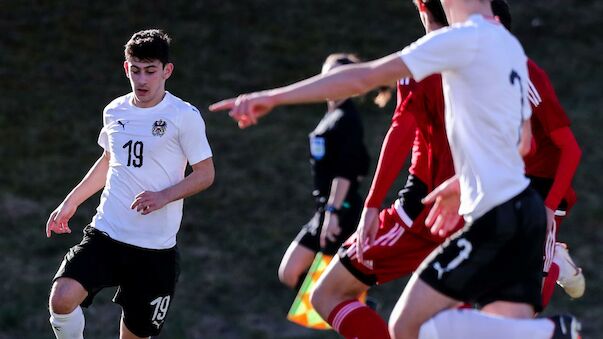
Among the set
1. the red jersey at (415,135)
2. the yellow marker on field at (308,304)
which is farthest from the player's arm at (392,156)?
the yellow marker on field at (308,304)

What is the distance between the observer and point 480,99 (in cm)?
431

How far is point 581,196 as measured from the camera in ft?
34.9

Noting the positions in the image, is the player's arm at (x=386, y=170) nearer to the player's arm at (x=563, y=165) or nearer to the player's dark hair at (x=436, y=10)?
the player's dark hair at (x=436, y=10)

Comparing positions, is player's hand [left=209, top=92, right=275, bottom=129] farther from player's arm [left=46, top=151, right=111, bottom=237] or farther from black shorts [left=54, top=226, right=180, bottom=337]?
player's arm [left=46, top=151, right=111, bottom=237]

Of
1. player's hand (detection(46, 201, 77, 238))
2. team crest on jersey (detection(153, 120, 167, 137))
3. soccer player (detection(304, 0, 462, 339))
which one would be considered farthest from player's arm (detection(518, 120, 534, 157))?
player's hand (detection(46, 201, 77, 238))

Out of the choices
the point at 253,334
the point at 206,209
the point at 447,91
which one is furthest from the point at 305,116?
the point at 447,91

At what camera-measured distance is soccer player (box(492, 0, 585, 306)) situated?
532 cm

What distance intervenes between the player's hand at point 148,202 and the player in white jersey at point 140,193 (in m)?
0.08

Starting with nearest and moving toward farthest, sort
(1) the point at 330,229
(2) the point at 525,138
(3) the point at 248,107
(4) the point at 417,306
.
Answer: (3) the point at 248,107
(4) the point at 417,306
(2) the point at 525,138
(1) the point at 330,229

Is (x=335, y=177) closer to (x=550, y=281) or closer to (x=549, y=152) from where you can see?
(x=550, y=281)

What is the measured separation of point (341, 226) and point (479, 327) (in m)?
3.51

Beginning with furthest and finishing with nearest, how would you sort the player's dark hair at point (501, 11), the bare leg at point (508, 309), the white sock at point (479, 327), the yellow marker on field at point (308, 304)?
the yellow marker on field at point (308, 304)
the player's dark hair at point (501, 11)
the bare leg at point (508, 309)
the white sock at point (479, 327)

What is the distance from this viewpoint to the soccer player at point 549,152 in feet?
17.5

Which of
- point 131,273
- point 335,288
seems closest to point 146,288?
point 131,273
